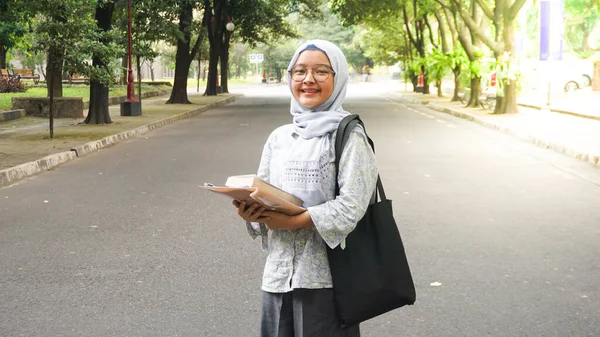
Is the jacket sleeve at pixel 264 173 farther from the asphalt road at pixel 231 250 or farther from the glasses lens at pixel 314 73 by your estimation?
the asphalt road at pixel 231 250

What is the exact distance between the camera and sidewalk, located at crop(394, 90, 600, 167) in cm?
1450

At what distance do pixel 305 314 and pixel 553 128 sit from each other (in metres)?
17.1

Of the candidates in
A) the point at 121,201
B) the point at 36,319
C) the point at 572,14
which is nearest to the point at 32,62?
the point at 572,14

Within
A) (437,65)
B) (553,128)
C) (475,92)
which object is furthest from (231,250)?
(437,65)

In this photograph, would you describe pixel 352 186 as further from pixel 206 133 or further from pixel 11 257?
pixel 206 133

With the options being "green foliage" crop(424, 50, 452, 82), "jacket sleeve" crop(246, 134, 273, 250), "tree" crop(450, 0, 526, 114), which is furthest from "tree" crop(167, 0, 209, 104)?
"jacket sleeve" crop(246, 134, 273, 250)

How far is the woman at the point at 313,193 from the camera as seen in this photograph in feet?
9.53

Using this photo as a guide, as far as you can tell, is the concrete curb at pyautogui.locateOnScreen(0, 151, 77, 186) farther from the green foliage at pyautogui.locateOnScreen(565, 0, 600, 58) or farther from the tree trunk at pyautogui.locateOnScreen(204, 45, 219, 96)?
the green foliage at pyautogui.locateOnScreen(565, 0, 600, 58)

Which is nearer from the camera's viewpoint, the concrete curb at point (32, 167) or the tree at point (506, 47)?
the concrete curb at point (32, 167)

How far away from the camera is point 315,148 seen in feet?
9.77

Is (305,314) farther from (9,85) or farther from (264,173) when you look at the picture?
(9,85)

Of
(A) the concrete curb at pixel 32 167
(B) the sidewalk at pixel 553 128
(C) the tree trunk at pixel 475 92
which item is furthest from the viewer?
(C) the tree trunk at pixel 475 92

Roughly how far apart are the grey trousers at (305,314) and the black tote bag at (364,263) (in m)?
0.04

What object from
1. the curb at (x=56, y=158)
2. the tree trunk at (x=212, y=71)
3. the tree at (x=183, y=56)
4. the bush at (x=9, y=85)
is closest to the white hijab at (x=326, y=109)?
the curb at (x=56, y=158)
